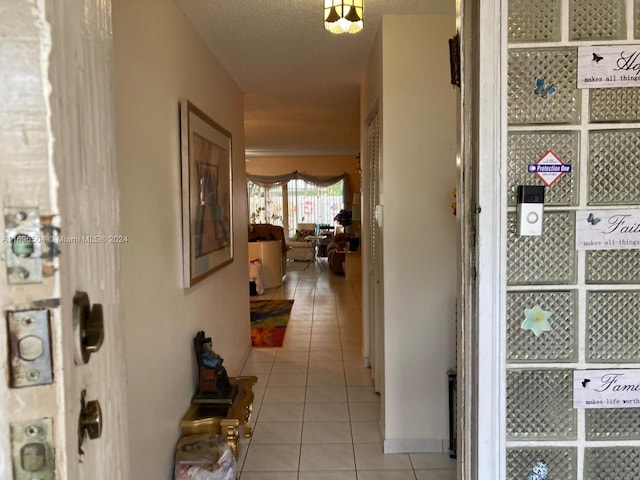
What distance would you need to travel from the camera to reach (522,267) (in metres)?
1.15

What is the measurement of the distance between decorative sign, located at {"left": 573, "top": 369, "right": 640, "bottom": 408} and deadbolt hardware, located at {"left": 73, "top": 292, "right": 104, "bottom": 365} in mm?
1071

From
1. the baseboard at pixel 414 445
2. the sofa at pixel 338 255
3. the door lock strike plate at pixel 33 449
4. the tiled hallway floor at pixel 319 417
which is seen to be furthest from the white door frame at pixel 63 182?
the sofa at pixel 338 255

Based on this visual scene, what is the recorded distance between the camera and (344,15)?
1890 mm

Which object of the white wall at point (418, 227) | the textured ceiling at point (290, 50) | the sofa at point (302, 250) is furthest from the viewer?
the sofa at point (302, 250)

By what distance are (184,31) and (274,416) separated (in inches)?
94.0

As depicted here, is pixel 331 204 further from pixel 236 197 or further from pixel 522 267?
pixel 522 267

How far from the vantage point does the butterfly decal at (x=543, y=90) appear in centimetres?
113

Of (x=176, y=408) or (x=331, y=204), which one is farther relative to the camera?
(x=331, y=204)

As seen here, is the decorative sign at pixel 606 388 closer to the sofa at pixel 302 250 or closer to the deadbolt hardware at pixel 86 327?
the deadbolt hardware at pixel 86 327

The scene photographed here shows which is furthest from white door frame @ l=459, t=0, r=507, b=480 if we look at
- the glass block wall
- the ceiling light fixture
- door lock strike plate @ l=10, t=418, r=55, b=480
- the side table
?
the side table

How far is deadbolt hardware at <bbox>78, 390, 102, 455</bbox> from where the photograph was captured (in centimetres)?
59

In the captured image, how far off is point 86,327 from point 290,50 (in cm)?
287

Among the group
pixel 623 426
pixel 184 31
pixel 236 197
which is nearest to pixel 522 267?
pixel 623 426

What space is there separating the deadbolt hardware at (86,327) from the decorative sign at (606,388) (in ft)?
3.51
